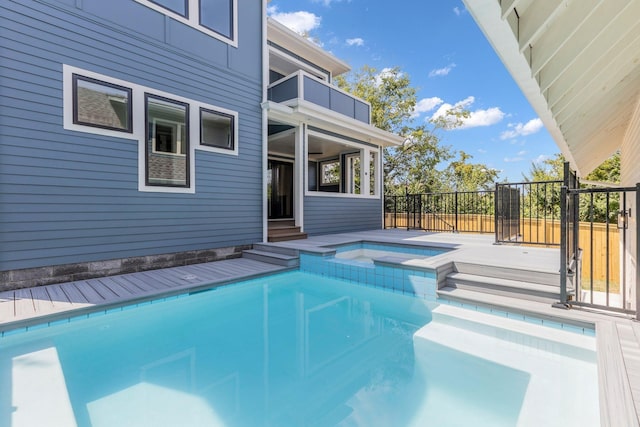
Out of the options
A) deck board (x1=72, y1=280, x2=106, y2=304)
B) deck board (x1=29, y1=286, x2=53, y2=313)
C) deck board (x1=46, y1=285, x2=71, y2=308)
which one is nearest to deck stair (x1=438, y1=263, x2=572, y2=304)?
deck board (x1=72, y1=280, x2=106, y2=304)

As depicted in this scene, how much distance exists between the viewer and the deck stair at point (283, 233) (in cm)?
711

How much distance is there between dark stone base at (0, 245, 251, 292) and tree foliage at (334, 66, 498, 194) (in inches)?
519

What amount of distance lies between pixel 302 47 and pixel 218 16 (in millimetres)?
3086

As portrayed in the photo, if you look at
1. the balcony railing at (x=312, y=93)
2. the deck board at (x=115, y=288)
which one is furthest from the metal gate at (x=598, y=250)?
the balcony railing at (x=312, y=93)

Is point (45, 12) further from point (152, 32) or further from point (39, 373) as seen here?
point (39, 373)

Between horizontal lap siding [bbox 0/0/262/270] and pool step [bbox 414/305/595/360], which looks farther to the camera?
horizontal lap siding [bbox 0/0/262/270]

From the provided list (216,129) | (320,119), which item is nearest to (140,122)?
(216,129)

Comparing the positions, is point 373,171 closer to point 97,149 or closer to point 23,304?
point 97,149

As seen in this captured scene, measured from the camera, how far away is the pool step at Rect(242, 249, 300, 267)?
571cm

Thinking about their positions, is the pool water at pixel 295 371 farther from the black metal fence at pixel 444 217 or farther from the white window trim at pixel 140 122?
the black metal fence at pixel 444 217

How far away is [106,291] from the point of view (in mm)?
3969

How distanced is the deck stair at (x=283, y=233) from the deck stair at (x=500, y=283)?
3941 millimetres

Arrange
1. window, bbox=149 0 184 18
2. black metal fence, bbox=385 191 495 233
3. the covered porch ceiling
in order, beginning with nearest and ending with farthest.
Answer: the covered porch ceiling, window, bbox=149 0 184 18, black metal fence, bbox=385 191 495 233

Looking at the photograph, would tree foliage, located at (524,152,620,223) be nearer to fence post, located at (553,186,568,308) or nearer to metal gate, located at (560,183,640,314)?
metal gate, located at (560,183,640,314)
